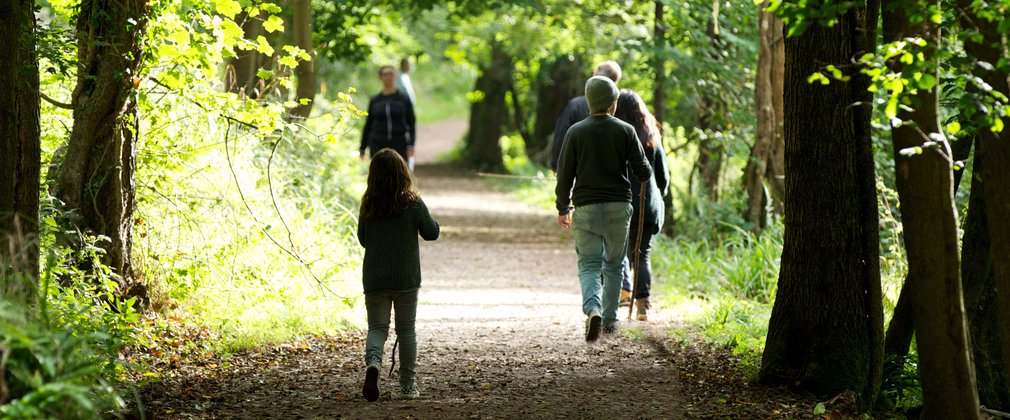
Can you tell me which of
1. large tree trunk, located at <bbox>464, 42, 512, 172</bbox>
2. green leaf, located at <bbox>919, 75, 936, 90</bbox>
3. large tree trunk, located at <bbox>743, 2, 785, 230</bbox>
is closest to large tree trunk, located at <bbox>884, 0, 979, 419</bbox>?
green leaf, located at <bbox>919, 75, 936, 90</bbox>

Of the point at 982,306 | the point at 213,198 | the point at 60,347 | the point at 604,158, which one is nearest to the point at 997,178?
the point at 982,306

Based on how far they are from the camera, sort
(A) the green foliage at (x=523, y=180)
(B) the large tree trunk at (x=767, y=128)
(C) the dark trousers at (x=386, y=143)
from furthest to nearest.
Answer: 1. (A) the green foliage at (x=523, y=180)
2. (C) the dark trousers at (x=386, y=143)
3. (B) the large tree trunk at (x=767, y=128)

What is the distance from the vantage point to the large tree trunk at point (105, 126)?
22.5ft

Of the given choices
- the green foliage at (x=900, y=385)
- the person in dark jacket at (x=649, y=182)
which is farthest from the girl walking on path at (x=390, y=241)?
the green foliage at (x=900, y=385)

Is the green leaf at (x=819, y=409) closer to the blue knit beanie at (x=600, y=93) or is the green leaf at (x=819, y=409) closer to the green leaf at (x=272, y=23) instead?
the blue knit beanie at (x=600, y=93)

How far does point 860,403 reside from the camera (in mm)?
5789

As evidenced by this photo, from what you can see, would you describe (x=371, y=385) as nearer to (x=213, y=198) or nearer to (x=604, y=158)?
(x=604, y=158)

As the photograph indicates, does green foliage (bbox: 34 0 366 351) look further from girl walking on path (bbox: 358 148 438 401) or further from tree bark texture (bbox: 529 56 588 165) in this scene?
tree bark texture (bbox: 529 56 588 165)

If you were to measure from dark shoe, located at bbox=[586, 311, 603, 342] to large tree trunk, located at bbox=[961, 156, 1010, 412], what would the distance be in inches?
94.1

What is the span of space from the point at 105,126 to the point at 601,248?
351 cm

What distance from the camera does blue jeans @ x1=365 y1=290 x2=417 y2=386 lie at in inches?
238

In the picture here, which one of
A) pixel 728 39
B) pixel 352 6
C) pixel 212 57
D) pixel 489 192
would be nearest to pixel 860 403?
pixel 212 57

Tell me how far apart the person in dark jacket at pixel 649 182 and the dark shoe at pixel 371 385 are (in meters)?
3.02

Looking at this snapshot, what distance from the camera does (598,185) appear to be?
24.7ft
